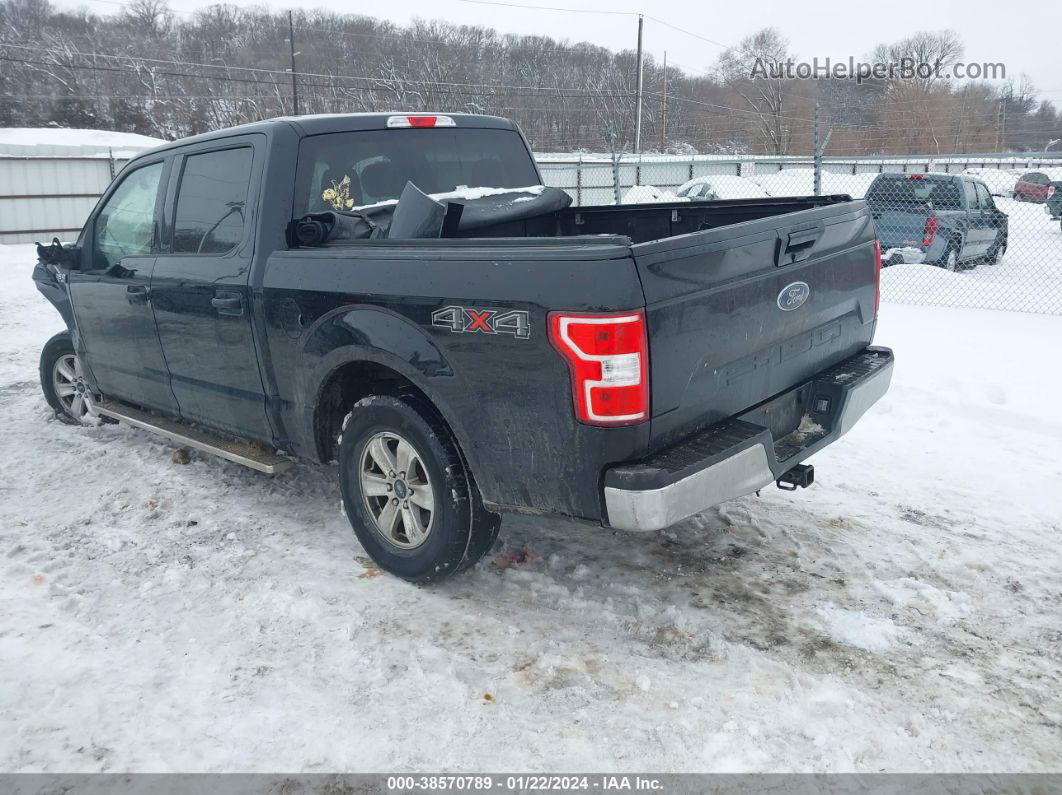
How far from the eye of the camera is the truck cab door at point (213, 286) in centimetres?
399

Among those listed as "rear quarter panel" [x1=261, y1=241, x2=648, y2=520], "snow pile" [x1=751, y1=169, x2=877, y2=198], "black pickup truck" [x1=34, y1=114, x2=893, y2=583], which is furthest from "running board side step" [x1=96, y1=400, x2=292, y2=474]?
"snow pile" [x1=751, y1=169, x2=877, y2=198]

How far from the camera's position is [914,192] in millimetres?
13227

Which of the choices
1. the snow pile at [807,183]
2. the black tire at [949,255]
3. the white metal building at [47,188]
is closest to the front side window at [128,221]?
the black tire at [949,255]

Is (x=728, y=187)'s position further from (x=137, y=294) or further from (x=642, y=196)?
(x=137, y=294)

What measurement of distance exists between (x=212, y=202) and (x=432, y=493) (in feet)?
6.62

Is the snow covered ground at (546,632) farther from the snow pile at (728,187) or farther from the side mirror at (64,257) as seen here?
the snow pile at (728,187)

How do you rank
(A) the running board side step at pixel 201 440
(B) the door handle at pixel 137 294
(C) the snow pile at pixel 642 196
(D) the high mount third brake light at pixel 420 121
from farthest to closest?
1. (C) the snow pile at pixel 642 196
2. (B) the door handle at pixel 137 294
3. (D) the high mount third brake light at pixel 420 121
4. (A) the running board side step at pixel 201 440

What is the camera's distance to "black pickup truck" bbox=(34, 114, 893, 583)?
2809 millimetres

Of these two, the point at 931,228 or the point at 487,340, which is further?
the point at 931,228

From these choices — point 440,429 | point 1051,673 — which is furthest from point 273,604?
point 1051,673

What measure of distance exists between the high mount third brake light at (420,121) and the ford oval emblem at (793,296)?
2.16 metres

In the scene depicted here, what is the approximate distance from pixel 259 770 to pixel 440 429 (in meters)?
1.38

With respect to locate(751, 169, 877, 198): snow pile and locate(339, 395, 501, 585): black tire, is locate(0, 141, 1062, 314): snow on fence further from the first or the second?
locate(339, 395, 501, 585): black tire

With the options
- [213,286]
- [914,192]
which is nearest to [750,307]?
[213,286]
